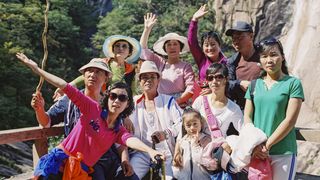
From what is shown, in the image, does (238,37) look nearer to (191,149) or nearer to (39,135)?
(191,149)

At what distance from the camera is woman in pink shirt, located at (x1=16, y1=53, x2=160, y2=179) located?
7.88 feet

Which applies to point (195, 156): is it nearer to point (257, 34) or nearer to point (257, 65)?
point (257, 65)

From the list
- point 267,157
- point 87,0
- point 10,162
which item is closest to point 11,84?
point 10,162

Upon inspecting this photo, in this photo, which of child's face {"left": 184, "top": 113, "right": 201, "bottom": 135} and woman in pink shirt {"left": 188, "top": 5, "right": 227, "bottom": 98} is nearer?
child's face {"left": 184, "top": 113, "right": 201, "bottom": 135}

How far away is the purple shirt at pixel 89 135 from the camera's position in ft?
8.11

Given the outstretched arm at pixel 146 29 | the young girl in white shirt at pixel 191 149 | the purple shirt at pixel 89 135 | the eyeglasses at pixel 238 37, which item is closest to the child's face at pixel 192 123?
the young girl in white shirt at pixel 191 149

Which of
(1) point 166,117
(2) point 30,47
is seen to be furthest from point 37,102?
(2) point 30,47

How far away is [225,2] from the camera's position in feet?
63.6

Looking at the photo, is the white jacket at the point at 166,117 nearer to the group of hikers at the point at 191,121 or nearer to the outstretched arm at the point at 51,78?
the group of hikers at the point at 191,121

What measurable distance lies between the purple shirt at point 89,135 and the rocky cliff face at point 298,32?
7.59 m

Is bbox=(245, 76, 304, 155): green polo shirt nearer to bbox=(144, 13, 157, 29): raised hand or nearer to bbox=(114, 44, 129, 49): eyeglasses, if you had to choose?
bbox=(114, 44, 129, 49): eyeglasses

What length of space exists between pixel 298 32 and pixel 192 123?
508 inches

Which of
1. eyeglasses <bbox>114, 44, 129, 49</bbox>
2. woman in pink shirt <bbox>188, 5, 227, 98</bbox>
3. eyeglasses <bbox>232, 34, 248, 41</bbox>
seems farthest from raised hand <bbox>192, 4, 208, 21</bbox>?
eyeglasses <bbox>114, 44, 129, 49</bbox>

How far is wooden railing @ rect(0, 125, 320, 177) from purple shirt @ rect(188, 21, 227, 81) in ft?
2.70
